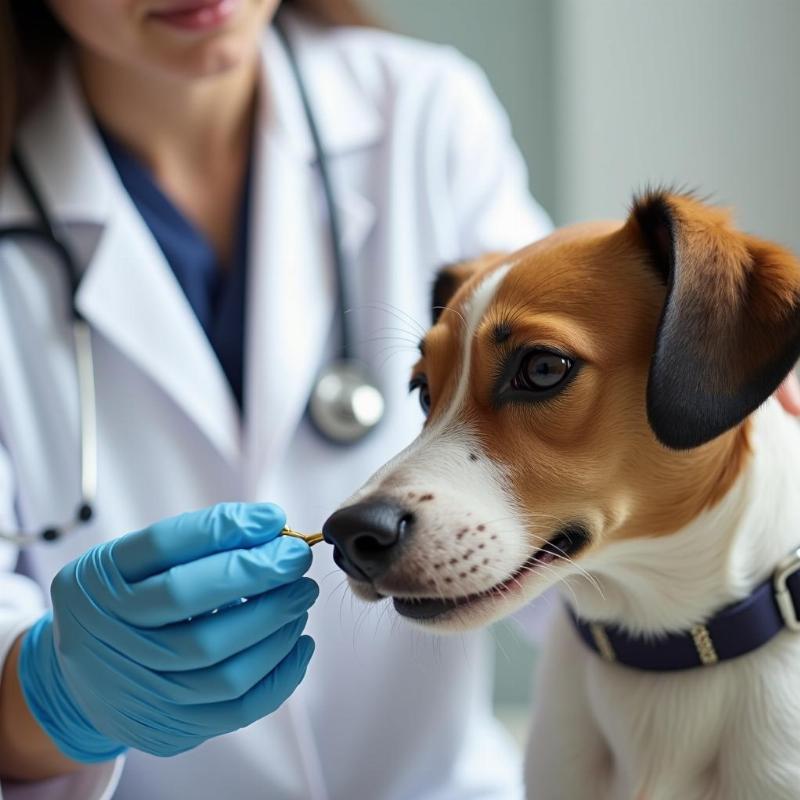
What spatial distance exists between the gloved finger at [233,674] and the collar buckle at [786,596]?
0.43 metres

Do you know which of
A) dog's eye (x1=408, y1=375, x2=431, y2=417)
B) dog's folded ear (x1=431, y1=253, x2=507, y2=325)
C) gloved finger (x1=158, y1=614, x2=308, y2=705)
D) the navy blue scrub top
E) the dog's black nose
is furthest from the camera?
the navy blue scrub top

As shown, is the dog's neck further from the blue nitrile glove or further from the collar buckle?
the blue nitrile glove

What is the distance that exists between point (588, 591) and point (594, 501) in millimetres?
127

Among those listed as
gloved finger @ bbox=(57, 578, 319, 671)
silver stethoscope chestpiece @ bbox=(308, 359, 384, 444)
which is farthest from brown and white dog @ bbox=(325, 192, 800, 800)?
silver stethoscope chestpiece @ bbox=(308, 359, 384, 444)

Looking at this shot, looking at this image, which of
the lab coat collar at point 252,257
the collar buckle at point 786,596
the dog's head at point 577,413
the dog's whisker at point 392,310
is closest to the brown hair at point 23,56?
the lab coat collar at point 252,257

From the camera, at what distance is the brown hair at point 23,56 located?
1.31 metres

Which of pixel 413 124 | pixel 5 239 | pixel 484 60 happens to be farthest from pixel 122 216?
pixel 484 60

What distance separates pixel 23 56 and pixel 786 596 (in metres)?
1.18

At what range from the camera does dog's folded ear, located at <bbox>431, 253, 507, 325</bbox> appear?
1.15m

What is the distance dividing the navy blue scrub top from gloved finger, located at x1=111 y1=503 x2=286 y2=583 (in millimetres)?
456

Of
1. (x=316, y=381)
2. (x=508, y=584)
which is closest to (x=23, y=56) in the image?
(x=316, y=381)

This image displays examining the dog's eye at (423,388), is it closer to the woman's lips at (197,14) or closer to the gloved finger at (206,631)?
the gloved finger at (206,631)

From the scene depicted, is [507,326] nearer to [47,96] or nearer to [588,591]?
[588,591]

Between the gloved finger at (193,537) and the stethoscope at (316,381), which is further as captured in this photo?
the stethoscope at (316,381)
